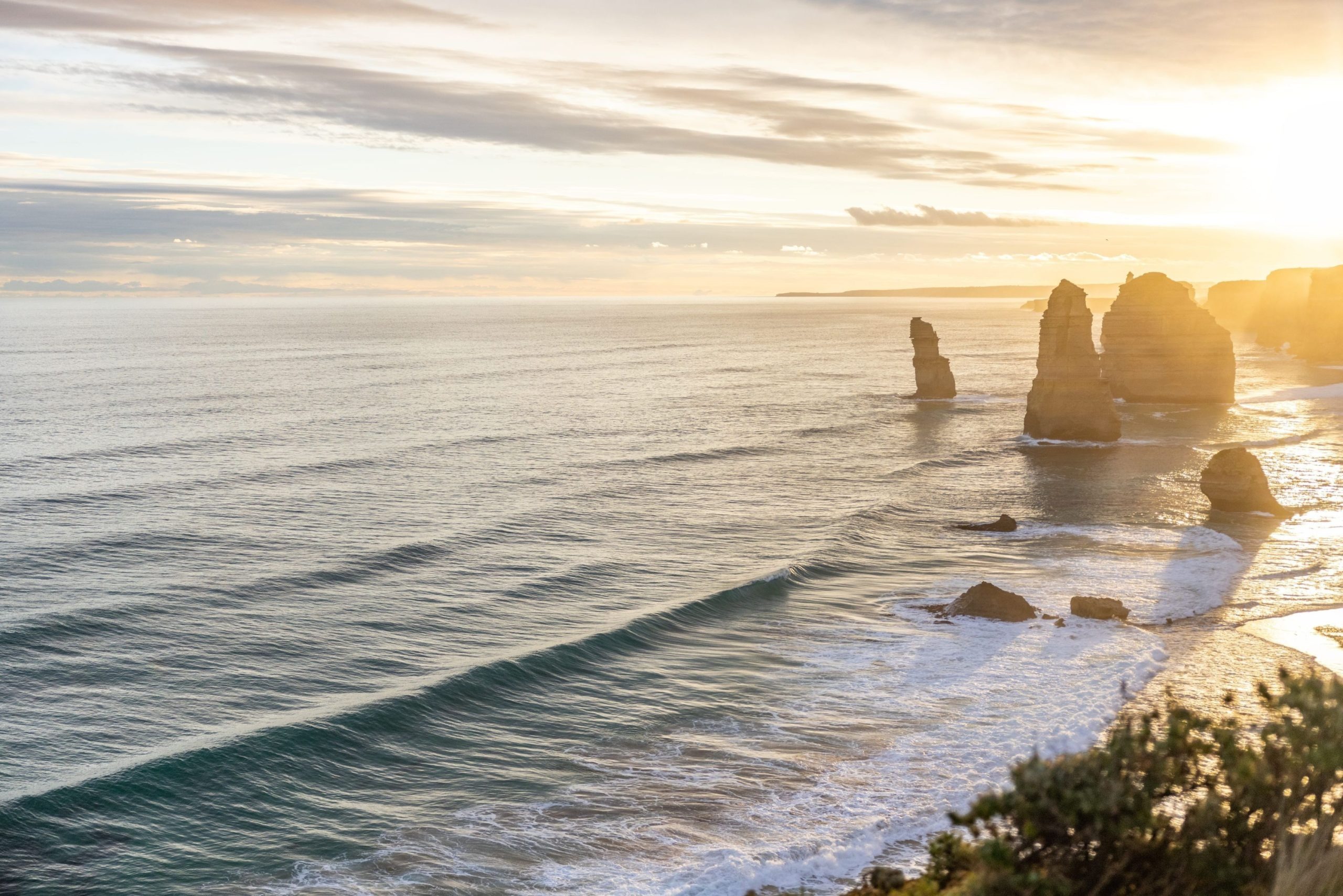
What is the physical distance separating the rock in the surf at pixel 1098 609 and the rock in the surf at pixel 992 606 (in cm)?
137

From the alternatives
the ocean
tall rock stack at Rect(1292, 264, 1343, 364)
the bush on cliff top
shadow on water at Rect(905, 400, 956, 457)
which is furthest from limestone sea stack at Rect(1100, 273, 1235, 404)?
the bush on cliff top

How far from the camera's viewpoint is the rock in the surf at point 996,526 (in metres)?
49.6

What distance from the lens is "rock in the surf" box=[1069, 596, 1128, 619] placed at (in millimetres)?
34938

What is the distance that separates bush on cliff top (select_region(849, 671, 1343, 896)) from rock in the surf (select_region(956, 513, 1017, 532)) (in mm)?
37340

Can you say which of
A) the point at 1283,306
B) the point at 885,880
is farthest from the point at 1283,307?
→ the point at 885,880

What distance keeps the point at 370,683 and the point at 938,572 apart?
23.3 m

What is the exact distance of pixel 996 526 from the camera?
49812mm

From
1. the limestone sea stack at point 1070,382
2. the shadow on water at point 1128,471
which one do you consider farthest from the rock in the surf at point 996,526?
the limestone sea stack at point 1070,382

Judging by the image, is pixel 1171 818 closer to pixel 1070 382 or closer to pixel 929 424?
pixel 1070 382

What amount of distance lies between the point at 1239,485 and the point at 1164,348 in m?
47.1

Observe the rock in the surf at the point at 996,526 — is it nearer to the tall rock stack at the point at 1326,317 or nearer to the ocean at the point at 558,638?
the ocean at the point at 558,638

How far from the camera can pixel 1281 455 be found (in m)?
69.0

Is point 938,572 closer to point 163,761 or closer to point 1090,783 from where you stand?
point 163,761

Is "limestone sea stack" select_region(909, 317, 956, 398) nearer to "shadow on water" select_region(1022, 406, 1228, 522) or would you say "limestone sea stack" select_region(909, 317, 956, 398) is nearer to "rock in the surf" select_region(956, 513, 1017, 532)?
"shadow on water" select_region(1022, 406, 1228, 522)
